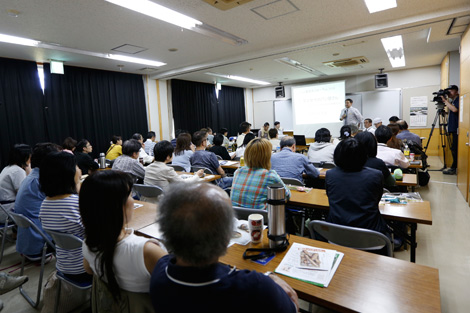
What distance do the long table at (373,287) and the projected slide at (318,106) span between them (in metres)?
8.69

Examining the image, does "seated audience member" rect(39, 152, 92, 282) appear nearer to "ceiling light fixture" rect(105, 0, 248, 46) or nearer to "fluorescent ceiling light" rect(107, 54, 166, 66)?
"ceiling light fixture" rect(105, 0, 248, 46)

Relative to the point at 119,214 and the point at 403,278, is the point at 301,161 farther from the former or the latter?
the point at 119,214

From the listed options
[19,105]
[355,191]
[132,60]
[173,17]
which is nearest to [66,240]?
[355,191]

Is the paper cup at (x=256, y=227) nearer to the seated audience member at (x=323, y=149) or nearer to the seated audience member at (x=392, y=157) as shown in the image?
the seated audience member at (x=392, y=157)

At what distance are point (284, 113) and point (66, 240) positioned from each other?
34.2ft

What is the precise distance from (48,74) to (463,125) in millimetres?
8125

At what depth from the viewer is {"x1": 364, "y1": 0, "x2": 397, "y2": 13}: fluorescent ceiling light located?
3.56m

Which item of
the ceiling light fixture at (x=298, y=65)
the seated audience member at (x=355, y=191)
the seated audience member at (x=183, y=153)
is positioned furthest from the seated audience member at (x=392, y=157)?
the ceiling light fixture at (x=298, y=65)

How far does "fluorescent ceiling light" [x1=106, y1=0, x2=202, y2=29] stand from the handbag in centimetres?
298

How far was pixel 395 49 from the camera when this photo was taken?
609 centimetres

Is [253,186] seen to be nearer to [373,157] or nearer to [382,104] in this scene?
[373,157]

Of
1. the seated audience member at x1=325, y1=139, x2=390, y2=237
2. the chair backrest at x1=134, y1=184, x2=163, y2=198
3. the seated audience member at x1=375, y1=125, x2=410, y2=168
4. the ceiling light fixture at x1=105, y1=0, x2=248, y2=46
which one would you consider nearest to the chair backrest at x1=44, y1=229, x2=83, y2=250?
the chair backrest at x1=134, y1=184, x2=163, y2=198

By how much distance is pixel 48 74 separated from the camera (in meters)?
5.87

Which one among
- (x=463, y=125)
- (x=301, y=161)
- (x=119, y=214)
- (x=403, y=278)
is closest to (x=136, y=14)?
(x=301, y=161)
